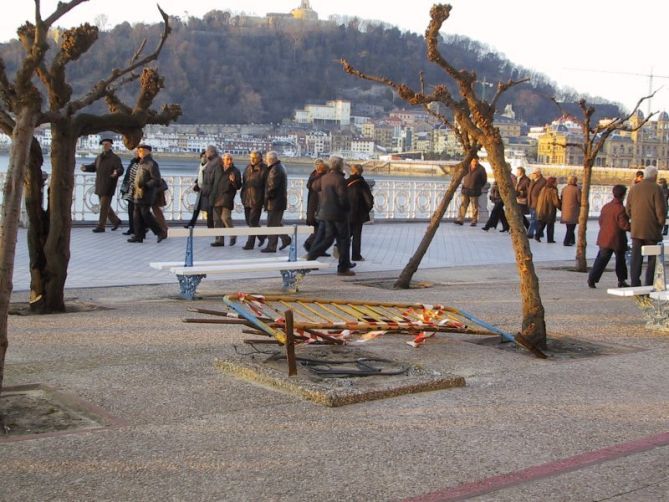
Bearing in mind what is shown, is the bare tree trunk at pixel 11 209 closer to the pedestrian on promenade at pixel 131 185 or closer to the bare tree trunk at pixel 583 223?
the bare tree trunk at pixel 583 223

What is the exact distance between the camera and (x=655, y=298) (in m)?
10.0

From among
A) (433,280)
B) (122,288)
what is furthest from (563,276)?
(122,288)

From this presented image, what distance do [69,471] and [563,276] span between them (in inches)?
437

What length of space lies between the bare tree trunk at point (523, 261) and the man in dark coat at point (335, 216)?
468 centimetres

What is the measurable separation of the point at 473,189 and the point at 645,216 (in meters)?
12.7

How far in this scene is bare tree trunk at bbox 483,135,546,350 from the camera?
28.8ft

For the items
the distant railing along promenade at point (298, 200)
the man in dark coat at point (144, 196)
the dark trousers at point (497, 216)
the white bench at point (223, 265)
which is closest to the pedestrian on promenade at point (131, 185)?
the man in dark coat at point (144, 196)

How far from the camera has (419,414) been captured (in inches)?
252

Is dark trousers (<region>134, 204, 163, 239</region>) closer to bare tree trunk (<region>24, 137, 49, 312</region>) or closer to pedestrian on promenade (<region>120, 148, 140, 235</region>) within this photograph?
pedestrian on promenade (<region>120, 148, 140, 235</region>)

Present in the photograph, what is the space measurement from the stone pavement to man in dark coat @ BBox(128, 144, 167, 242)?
22.5 feet

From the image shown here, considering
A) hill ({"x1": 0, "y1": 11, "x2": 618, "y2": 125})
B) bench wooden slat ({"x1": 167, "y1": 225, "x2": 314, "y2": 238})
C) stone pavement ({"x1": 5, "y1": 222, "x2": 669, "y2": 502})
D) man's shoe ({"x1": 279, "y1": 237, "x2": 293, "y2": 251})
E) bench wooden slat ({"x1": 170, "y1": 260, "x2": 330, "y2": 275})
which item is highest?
hill ({"x1": 0, "y1": 11, "x2": 618, "y2": 125})

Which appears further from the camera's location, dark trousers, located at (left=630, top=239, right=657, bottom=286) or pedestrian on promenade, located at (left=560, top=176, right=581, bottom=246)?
pedestrian on promenade, located at (left=560, top=176, right=581, bottom=246)

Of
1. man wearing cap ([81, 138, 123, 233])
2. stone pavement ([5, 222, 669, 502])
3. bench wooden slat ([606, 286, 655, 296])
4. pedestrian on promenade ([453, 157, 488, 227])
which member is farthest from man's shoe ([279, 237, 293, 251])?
pedestrian on promenade ([453, 157, 488, 227])

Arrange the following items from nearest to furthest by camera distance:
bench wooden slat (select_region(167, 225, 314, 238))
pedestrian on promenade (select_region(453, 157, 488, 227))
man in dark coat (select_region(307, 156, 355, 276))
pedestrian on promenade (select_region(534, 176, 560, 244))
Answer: bench wooden slat (select_region(167, 225, 314, 238)) → man in dark coat (select_region(307, 156, 355, 276)) → pedestrian on promenade (select_region(534, 176, 560, 244)) → pedestrian on promenade (select_region(453, 157, 488, 227))
